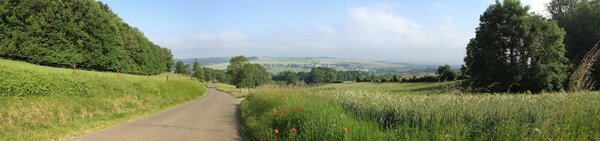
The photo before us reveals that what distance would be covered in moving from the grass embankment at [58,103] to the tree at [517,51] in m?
29.6

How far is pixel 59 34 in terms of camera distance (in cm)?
3950

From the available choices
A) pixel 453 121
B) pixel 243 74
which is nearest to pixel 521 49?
pixel 453 121

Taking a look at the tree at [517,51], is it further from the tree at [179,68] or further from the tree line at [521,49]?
the tree at [179,68]

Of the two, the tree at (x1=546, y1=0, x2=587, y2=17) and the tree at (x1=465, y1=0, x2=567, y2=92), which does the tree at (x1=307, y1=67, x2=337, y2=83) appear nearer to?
the tree at (x1=546, y1=0, x2=587, y2=17)

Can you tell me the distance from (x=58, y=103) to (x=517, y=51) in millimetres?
38566

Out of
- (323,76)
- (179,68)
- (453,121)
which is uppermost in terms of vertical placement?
(453,121)

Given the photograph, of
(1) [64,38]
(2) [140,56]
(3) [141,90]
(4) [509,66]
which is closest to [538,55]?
(4) [509,66]

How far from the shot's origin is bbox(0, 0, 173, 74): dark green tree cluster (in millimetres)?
37156

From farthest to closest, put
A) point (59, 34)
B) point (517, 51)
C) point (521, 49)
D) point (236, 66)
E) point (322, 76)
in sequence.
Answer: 1. point (322, 76)
2. point (236, 66)
3. point (517, 51)
4. point (521, 49)
5. point (59, 34)

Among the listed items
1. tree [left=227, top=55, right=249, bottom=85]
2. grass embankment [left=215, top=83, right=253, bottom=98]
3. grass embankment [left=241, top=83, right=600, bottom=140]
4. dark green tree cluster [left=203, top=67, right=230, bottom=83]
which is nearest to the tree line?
grass embankment [left=215, top=83, right=253, bottom=98]

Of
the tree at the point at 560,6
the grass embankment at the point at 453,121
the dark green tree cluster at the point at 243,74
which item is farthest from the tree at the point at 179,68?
the grass embankment at the point at 453,121

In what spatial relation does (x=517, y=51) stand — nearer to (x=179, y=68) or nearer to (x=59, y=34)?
(x=59, y=34)

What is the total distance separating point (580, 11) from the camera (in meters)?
46.5

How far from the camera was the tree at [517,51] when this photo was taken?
39.4m
